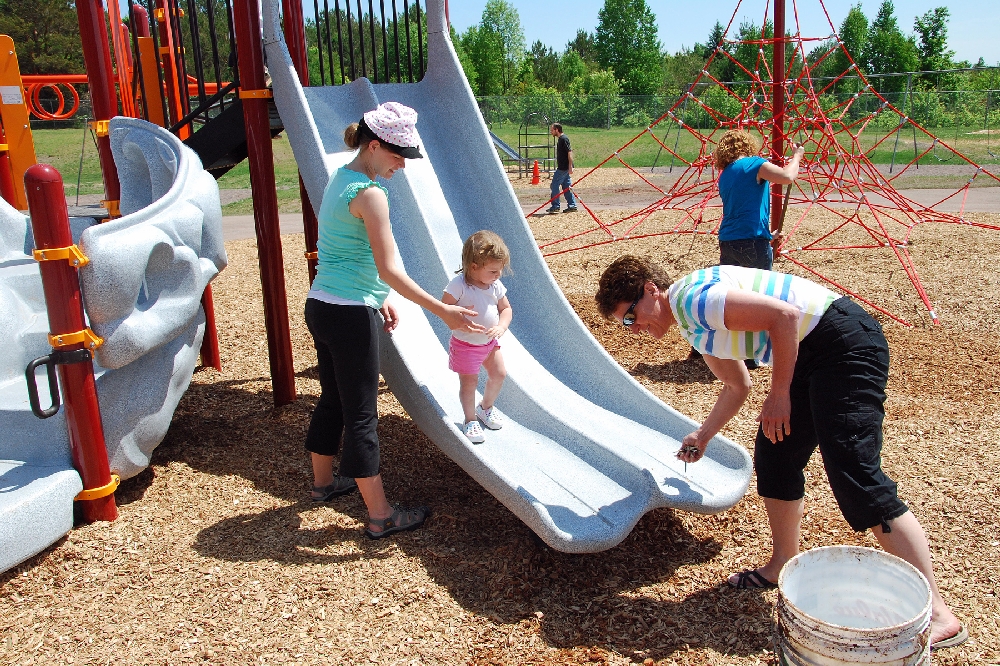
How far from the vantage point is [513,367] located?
450cm

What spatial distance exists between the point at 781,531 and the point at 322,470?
6.62ft

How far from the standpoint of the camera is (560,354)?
15.1 ft

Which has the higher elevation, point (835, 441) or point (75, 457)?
point (835, 441)

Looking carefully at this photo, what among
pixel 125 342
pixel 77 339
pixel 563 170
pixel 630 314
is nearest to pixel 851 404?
pixel 630 314

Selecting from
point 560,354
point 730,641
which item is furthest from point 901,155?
point 730,641

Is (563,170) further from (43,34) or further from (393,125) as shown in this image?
(43,34)

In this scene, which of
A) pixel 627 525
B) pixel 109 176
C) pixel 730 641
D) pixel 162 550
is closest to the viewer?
pixel 730 641

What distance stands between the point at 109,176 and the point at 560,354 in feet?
9.60

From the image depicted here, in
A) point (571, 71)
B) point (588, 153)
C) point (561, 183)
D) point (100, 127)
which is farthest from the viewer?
point (571, 71)

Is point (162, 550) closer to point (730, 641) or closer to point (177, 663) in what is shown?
point (177, 663)

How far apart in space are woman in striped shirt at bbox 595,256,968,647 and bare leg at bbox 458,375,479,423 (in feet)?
4.09

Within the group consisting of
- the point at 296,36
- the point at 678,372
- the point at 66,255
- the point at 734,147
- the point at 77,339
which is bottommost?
the point at 678,372

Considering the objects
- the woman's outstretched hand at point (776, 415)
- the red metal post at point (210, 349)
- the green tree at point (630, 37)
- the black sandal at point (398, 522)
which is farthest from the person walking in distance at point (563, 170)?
the green tree at point (630, 37)

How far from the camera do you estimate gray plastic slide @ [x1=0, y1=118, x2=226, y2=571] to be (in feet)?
11.0
